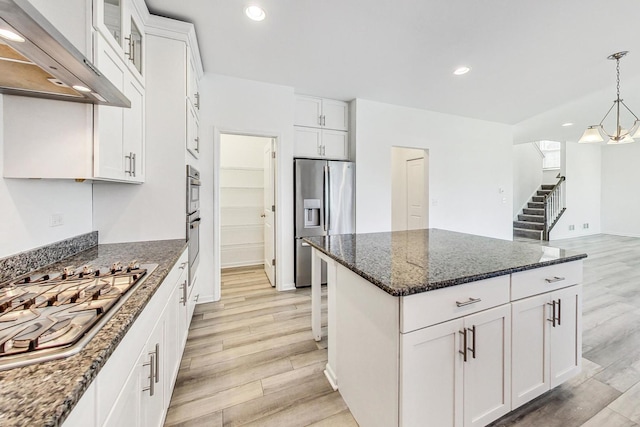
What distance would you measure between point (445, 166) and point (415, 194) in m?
0.73

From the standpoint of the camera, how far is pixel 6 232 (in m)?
1.22

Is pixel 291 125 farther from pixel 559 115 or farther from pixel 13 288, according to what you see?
pixel 559 115

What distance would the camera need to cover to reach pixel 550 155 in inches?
338

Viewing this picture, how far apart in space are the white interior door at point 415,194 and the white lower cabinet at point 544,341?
3.07 m

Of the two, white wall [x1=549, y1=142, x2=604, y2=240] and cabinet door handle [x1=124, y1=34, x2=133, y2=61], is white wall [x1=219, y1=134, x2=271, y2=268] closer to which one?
cabinet door handle [x1=124, y1=34, x2=133, y2=61]

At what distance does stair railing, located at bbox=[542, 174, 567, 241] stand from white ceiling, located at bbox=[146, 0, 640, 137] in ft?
12.4

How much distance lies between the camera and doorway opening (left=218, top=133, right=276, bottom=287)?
446cm

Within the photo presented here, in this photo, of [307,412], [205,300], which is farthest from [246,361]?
[205,300]

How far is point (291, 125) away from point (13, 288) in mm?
2923

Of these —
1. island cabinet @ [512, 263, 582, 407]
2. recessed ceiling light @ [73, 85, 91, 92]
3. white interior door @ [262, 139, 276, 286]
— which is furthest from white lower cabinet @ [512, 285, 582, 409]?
white interior door @ [262, 139, 276, 286]

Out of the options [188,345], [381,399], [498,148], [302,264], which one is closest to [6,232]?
[188,345]

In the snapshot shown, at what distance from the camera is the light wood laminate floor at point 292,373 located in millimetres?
1468

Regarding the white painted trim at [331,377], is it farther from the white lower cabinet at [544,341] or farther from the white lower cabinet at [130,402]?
the white lower cabinet at [130,402]

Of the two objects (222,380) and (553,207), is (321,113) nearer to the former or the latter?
(222,380)
